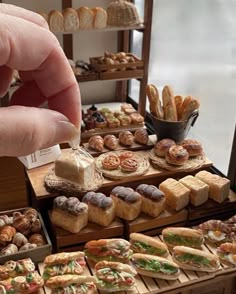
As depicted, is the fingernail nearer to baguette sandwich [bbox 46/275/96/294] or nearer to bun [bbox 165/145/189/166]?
baguette sandwich [bbox 46/275/96/294]

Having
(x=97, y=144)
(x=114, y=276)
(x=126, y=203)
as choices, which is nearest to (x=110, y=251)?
(x=114, y=276)

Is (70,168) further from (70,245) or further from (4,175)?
(4,175)

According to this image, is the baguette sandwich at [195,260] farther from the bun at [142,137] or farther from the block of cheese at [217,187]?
the bun at [142,137]

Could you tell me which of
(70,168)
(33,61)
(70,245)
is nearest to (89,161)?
(70,168)

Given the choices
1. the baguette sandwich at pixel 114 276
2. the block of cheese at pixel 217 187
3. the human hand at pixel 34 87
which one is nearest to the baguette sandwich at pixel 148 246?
the baguette sandwich at pixel 114 276

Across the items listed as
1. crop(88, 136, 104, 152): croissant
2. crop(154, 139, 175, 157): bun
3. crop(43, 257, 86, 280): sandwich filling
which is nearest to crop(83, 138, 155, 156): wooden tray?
crop(88, 136, 104, 152): croissant

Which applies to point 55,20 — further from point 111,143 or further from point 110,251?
point 110,251
